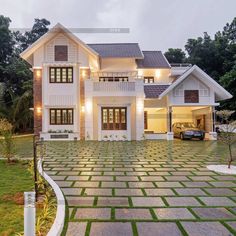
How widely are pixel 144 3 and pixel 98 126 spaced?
10.0 m

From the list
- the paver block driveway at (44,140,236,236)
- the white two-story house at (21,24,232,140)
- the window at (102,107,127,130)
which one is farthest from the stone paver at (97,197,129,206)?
the window at (102,107,127,130)

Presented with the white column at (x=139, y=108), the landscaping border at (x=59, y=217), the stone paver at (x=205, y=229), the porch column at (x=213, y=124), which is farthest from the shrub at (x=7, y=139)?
the porch column at (x=213, y=124)

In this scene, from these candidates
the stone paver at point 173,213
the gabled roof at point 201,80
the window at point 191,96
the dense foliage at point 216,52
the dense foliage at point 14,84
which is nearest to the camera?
the stone paver at point 173,213

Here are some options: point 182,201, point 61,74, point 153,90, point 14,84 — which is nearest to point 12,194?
point 182,201

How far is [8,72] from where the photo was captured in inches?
1223

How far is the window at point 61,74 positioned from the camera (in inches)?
782

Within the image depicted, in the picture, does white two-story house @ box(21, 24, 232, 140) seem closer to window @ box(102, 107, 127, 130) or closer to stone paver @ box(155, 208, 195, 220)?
window @ box(102, 107, 127, 130)

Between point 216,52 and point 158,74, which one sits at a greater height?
point 216,52

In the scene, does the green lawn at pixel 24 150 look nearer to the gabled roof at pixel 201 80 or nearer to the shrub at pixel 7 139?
the shrub at pixel 7 139

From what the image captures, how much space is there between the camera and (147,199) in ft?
16.5

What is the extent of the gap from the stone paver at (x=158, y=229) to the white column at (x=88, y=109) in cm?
1580

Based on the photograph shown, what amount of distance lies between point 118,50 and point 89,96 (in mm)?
7074

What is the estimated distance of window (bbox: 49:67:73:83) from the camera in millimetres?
19859

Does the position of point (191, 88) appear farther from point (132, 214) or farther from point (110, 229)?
point (110, 229)
